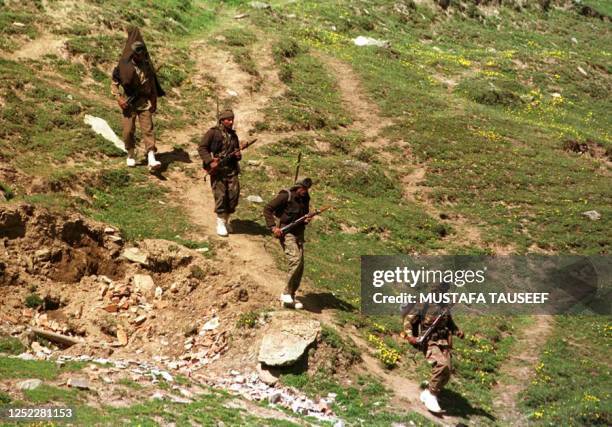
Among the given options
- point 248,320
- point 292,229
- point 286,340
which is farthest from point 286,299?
point 292,229

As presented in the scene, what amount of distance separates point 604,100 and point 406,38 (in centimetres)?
1554

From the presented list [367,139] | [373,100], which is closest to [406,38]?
[373,100]

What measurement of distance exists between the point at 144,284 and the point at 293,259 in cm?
417

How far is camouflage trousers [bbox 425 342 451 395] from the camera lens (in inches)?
658

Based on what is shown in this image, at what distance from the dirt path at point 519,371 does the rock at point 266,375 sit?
5686mm

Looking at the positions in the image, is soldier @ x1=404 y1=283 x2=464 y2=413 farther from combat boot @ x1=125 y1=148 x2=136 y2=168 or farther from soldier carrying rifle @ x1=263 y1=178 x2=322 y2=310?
combat boot @ x1=125 y1=148 x2=136 y2=168

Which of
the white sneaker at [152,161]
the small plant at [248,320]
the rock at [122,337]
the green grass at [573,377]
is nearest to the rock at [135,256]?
the rock at [122,337]

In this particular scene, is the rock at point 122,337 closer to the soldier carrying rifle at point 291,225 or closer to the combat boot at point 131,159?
the soldier carrying rifle at point 291,225

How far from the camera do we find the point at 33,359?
1486 cm

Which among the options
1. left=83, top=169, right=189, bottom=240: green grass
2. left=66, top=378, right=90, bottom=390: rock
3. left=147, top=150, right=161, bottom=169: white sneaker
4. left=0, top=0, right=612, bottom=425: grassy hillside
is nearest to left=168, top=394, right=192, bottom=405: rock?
left=0, top=0, right=612, bottom=425: grassy hillside

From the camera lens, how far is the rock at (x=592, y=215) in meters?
31.7

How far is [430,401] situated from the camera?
16953mm

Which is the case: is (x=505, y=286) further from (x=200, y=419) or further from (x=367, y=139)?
(x=200, y=419)

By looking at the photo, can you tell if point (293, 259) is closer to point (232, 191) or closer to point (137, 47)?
point (232, 191)
